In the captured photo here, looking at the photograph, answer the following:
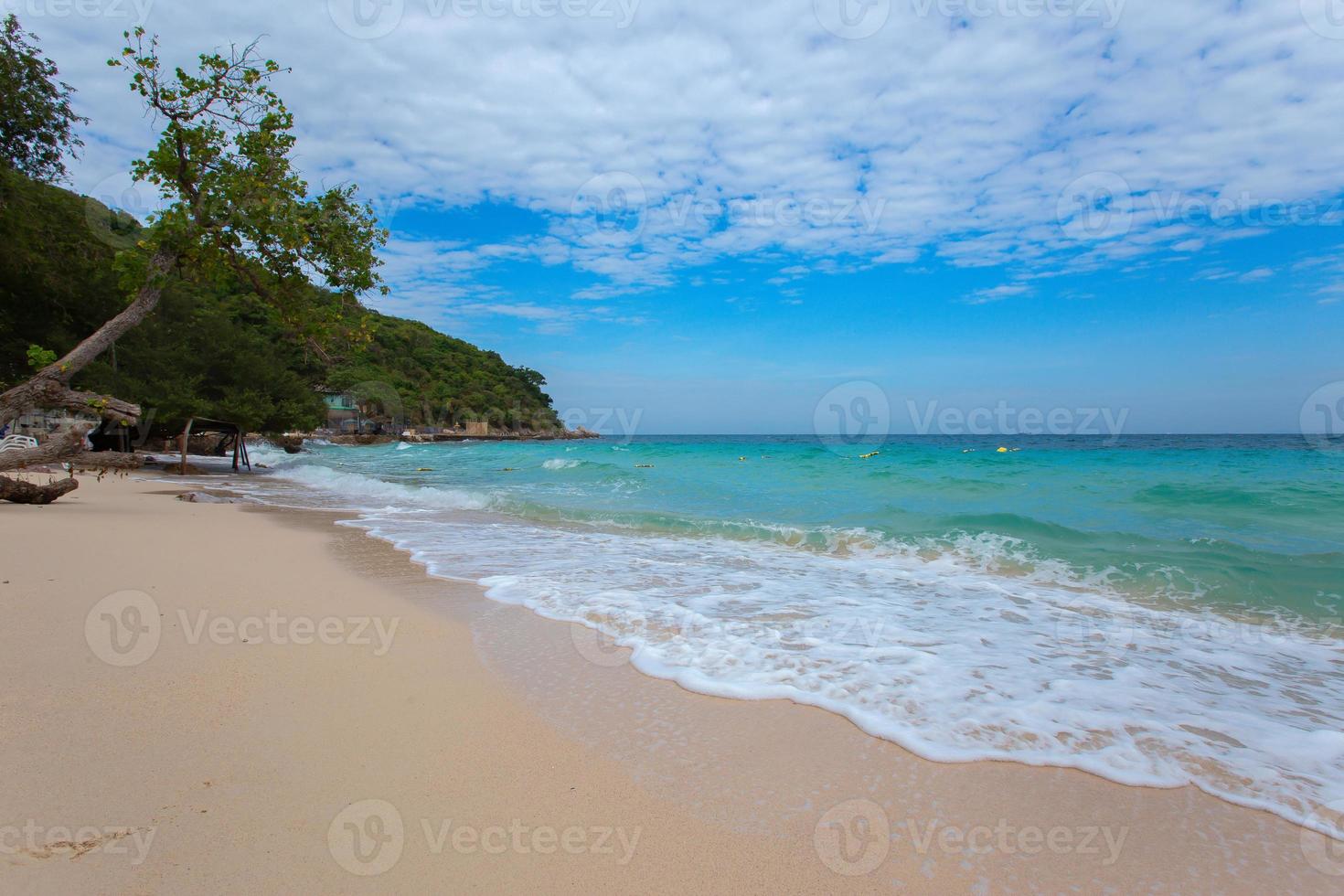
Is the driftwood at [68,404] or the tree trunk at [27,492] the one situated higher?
the driftwood at [68,404]

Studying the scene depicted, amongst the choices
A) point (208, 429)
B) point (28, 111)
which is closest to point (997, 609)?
point (28, 111)

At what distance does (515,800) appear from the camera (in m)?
2.36

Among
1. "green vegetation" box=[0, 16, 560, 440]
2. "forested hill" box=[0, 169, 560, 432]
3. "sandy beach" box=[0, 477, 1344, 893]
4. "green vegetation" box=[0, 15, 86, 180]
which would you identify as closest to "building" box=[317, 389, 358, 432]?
"forested hill" box=[0, 169, 560, 432]

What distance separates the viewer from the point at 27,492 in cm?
949

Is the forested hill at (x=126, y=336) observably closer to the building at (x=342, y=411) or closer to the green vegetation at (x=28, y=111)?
the green vegetation at (x=28, y=111)

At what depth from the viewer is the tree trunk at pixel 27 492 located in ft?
30.5

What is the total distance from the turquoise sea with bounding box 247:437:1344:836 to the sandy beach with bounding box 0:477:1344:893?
1.19 ft

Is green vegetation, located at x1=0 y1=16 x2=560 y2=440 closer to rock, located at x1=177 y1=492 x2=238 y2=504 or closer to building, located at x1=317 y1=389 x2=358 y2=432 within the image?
rock, located at x1=177 y1=492 x2=238 y2=504

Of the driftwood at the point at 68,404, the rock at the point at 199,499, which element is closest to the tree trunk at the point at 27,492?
the driftwood at the point at 68,404

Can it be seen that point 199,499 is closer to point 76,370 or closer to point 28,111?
point 76,370

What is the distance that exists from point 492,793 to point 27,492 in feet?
37.7

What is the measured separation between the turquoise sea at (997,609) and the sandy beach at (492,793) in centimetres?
36

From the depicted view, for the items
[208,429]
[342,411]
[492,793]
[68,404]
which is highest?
[342,411]

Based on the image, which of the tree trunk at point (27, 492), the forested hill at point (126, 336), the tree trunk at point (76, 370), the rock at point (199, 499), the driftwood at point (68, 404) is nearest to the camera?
the driftwood at point (68, 404)
